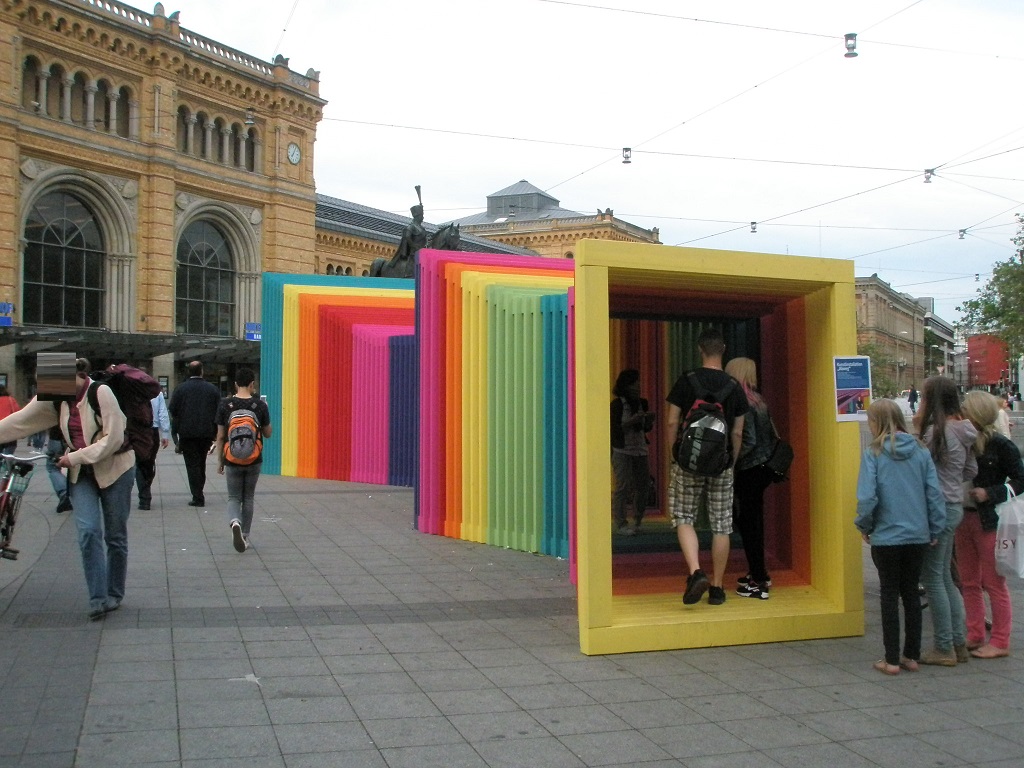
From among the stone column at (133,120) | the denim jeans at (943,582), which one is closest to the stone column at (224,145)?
the stone column at (133,120)

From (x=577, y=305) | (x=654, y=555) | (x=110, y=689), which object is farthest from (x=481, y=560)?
(x=110, y=689)

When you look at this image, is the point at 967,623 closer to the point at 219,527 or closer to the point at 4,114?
the point at 219,527

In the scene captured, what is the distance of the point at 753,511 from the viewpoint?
279 inches

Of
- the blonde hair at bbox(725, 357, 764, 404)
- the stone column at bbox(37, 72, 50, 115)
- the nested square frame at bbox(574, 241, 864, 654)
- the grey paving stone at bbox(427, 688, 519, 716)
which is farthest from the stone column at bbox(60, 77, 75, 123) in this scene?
the grey paving stone at bbox(427, 688, 519, 716)

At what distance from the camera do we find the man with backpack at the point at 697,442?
6527mm

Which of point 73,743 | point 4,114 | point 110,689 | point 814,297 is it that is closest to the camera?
point 73,743

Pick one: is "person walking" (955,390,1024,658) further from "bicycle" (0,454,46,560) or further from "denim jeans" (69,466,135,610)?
"bicycle" (0,454,46,560)

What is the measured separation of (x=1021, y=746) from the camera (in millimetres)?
4676

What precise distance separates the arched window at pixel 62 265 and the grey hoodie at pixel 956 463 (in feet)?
103

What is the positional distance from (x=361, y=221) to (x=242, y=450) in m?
40.5

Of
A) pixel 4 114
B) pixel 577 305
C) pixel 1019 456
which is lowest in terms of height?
pixel 1019 456

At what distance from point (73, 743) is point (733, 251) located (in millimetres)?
4547

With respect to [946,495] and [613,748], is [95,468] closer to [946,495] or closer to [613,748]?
[613,748]

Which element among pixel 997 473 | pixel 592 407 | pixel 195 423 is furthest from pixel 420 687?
pixel 195 423
